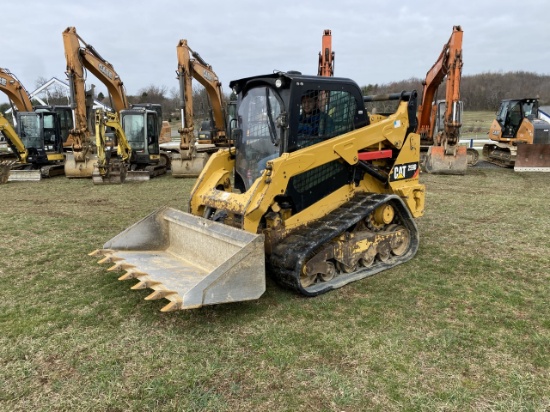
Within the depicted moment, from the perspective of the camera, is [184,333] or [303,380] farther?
[184,333]

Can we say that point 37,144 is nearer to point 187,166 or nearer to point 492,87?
point 187,166

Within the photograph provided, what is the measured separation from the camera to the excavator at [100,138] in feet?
44.2

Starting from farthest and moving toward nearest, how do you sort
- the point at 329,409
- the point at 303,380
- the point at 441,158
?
the point at 441,158
the point at 303,380
the point at 329,409

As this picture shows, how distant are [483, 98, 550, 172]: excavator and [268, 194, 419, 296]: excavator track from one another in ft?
34.3

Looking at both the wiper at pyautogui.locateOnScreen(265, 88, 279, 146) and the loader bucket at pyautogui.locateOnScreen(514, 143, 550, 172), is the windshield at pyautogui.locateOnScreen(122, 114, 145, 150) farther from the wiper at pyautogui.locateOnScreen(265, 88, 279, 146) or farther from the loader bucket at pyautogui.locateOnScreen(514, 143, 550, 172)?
the loader bucket at pyautogui.locateOnScreen(514, 143, 550, 172)

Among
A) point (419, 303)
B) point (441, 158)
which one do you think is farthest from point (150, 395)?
point (441, 158)

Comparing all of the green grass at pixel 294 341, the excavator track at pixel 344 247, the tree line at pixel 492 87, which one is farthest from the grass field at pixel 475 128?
the green grass at pixel 294 341

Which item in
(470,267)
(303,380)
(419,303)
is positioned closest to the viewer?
(303,380)

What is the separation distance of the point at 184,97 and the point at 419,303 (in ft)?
38.4

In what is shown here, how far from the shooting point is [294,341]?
364 cm

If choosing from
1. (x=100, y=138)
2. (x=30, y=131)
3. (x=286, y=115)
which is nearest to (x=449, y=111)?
(x=286, y=115)

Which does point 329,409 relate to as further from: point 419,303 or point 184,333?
point 419,303

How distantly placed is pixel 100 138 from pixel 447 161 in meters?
10.7

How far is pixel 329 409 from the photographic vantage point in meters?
2.83
